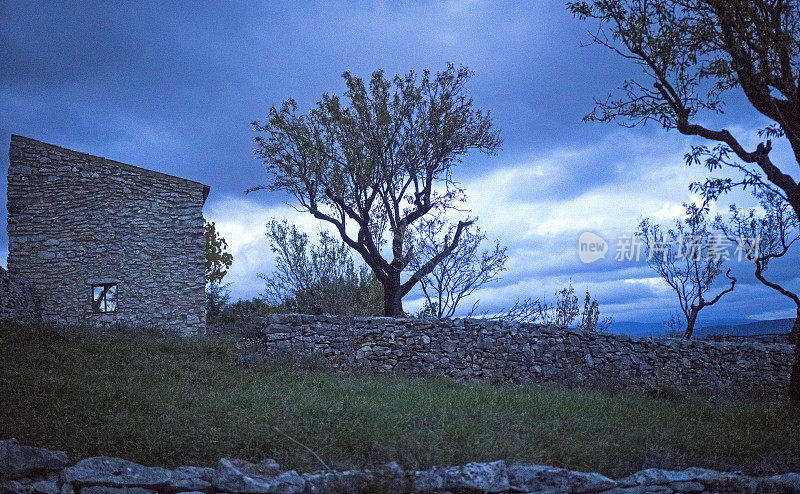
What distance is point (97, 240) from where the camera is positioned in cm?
1470

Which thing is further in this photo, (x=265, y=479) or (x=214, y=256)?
(x=214, y=256)

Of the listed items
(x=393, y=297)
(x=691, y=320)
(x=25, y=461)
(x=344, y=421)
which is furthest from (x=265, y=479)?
(x=691, y=320)

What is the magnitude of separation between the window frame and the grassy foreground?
524cm

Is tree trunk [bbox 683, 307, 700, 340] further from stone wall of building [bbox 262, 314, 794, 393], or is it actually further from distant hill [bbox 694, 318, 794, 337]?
stone wall of building [bbox 262, 314, 794, 393]

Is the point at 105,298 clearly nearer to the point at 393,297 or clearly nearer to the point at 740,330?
the point at 393,297

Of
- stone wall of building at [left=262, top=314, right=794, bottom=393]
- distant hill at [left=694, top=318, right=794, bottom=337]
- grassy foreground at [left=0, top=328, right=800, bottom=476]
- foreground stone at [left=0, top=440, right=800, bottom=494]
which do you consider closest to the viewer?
foreground stone at [left=0, top=440, right=800, bottom=494]

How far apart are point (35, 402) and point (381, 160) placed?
10762mm

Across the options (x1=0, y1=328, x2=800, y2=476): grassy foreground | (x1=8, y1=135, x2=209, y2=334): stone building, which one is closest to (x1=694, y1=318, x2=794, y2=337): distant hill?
(x1=0, y1=328, x2=800, y2=476): grassy foreground

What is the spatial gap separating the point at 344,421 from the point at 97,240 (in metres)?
11.7

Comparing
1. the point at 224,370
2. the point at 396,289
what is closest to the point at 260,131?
the point at 396,289

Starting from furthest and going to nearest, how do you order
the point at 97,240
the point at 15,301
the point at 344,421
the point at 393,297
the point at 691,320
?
the point at 691,320 → the point at 393,297 → the point at 97,240 → the point at 15,301 → the point at 344,421

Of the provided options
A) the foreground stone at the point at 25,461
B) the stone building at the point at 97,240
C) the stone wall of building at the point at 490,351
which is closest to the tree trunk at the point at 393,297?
the stone wall of building at the point at 490,351

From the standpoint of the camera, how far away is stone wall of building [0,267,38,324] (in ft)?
41.0

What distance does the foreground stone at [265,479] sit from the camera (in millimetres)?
4625
